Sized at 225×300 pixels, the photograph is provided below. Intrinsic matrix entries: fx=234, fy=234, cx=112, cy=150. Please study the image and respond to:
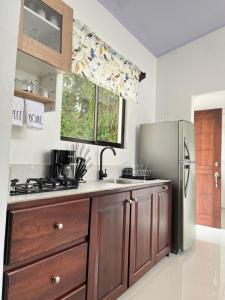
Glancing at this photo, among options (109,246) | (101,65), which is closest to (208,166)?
(101,65)

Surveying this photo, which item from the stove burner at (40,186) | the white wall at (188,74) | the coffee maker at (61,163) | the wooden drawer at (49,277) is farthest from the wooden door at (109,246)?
the white wall at (188,74)

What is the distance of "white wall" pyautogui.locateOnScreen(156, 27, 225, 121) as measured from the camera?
11.0 ft

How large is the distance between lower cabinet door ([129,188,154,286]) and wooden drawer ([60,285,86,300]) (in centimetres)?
59

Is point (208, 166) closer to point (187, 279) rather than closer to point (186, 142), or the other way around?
point (186, 142)

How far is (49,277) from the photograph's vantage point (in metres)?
1.21

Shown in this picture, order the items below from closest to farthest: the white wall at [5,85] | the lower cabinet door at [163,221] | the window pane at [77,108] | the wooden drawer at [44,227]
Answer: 1. the white wall at [5,85]
2. the wooden drawer at [44,227]
3. the window pane at [77,108]
4. the lower cabinet door at [163,221]

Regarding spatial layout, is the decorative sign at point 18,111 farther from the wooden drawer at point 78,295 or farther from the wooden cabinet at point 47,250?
the wooden drawer at point 78,295

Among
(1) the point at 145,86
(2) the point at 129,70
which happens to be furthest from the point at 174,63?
(2) the point at 129,70

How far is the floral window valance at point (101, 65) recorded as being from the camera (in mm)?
2150

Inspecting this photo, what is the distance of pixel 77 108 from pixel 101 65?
0.52 m

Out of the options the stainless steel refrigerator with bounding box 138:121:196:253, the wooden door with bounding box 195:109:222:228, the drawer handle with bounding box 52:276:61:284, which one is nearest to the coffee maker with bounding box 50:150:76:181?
the drawer handle with bounding box 52:276:61:284

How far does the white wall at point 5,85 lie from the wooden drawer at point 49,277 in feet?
0.53

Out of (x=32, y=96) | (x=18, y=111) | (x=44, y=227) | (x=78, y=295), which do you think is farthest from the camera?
(x=32, y=96)

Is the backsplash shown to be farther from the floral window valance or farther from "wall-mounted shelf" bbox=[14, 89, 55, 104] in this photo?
the floral window valance
